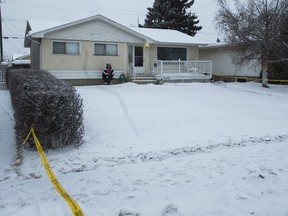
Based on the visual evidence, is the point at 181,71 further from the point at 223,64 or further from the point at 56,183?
the point at 56,183

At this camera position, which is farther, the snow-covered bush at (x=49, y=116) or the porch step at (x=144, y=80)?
the porch step at (x=144, y=80)

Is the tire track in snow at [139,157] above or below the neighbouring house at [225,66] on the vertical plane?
below

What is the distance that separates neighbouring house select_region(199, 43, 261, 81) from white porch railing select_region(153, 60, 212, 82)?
3.02 m

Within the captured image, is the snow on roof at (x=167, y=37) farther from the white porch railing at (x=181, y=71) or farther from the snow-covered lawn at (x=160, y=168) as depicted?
the snow-covered lawn at (x=160, y=168)

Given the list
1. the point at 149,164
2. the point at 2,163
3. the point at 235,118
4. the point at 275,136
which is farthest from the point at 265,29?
the point at 2,163

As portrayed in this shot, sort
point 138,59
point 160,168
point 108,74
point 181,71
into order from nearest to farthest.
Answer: point 160,168, point 108,74, point 138,59, point 181,71

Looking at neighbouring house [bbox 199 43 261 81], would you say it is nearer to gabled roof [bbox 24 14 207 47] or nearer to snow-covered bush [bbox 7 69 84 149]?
gabled roof [bbox 24 14 207 47]

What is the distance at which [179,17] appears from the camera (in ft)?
133

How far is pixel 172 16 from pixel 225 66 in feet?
47.5

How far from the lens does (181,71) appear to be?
24047mm

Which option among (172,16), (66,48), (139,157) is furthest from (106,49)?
(172,16)

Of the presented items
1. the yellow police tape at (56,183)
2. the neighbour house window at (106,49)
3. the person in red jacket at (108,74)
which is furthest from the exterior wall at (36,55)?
the yellow police tape at (56,183)

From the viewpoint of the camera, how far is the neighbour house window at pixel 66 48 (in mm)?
20234

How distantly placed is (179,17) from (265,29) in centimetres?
2189
